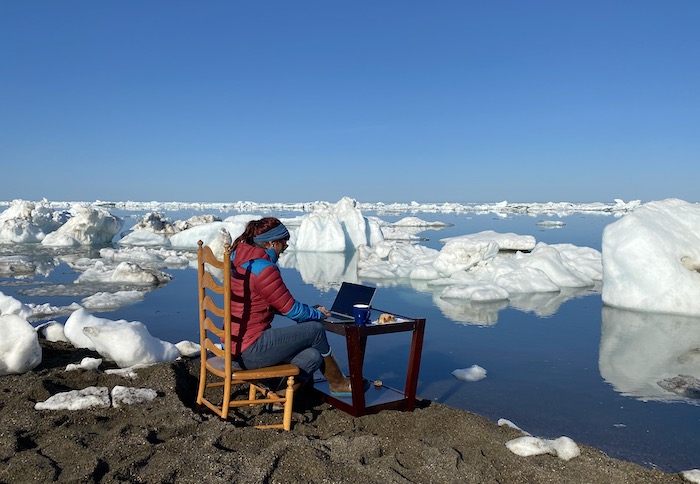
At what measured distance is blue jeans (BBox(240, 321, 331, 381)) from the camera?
3213 millimetres

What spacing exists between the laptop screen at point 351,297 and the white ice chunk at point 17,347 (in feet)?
7.74

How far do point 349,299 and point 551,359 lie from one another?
2.91 meters

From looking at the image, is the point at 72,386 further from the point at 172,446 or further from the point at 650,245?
the point at 650,245

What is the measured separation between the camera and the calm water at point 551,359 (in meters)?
3.76

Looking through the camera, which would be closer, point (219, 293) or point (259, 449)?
point (259, 449)

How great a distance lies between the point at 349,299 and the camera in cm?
374

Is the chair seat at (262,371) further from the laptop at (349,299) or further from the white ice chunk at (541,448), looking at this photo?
the white ice chunk at (541,448)

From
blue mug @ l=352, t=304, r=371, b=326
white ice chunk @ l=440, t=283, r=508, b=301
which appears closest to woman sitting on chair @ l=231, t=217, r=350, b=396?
blue mug @ l=352, t=304, r=371, b=326

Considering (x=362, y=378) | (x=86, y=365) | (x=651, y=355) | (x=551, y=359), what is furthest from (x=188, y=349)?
(x=651, y=355)

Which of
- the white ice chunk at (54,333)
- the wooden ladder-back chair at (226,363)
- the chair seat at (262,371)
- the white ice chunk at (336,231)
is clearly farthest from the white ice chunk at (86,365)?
the white ice chunk at (336,231)

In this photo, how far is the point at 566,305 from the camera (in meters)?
9.06

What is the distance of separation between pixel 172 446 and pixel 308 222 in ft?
55.5

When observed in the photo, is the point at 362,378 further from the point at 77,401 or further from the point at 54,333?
the point at 54,333

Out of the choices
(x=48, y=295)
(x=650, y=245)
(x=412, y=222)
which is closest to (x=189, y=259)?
(x=48, y=295)
